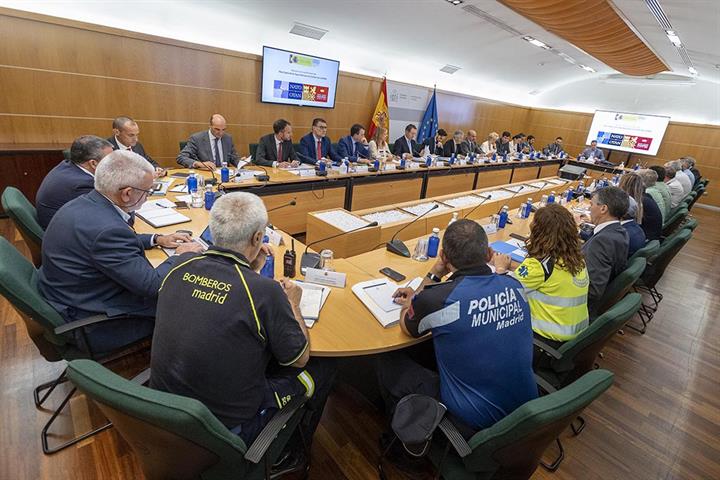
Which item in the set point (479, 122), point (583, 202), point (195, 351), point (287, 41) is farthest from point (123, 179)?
point (479, 122)

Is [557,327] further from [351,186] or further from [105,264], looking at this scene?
[351,186]

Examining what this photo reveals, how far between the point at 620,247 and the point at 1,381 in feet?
12.1

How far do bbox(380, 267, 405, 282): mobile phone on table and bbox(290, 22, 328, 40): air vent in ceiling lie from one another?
4974 mm

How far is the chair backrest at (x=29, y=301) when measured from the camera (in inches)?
51.6

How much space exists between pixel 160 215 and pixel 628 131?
511 inches

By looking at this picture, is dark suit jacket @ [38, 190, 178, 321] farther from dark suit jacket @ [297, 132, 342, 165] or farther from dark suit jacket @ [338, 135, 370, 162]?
dark suit jacket @ [338, 135, 370, 162]

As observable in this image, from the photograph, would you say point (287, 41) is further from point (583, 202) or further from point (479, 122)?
point (479, 122)

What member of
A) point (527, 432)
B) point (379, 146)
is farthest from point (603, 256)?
point (379, 146)

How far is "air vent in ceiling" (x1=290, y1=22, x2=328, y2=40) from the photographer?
547cm

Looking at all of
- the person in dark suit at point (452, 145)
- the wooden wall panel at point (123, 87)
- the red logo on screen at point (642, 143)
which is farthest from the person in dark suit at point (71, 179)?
the red logo on screen at point (642, 143)

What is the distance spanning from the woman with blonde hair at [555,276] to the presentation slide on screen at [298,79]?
17.2 feet

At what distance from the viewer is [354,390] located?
2098 mm

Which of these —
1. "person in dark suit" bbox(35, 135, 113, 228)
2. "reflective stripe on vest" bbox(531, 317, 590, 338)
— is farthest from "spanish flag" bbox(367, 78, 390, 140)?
"reflective stripe on vest" bbox(531, 317, 590, 338)

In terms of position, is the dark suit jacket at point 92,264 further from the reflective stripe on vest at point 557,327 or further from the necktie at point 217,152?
the necktie at point 217,152
